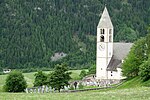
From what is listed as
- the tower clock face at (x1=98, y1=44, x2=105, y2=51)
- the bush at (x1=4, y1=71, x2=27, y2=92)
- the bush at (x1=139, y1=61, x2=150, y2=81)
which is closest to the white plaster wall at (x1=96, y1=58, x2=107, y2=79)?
the tower clock face at (x1=98, y1=44, x2=105, y2=51)

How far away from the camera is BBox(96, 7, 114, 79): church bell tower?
129 metres

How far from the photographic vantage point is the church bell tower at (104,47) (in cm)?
12900

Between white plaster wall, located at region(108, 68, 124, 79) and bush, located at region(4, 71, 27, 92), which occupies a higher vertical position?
white plaster wall, located at region(108, 68, 124, 79)

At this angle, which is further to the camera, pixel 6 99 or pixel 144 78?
pixel 144 78

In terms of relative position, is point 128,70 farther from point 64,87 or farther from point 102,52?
point 102,52

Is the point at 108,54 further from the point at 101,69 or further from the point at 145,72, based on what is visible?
the point at 145,72

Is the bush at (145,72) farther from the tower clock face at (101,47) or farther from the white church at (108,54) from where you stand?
the tower clock face at (101,47)

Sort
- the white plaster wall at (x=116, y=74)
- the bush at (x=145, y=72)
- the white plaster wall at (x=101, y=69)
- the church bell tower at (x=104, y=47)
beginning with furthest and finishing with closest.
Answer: the church bell tower at (x=104, y=47) < the white plaster wall at (x=101, y=69) < the white plaster wall at (x=116, y=74) < the bush at (x=145, y=72)

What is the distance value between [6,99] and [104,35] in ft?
318

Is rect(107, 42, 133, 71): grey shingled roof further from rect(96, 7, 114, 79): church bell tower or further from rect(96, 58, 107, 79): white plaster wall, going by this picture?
rect(96, 58, 107, 79): white plaster wall

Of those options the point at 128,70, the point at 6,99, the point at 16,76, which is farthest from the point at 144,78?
the point at 6,99

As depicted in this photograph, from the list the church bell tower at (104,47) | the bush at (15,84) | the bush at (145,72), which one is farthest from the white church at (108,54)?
the bush at (145,72)

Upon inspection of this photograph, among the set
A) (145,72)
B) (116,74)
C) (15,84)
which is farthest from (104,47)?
(145,72)

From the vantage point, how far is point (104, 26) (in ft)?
434
